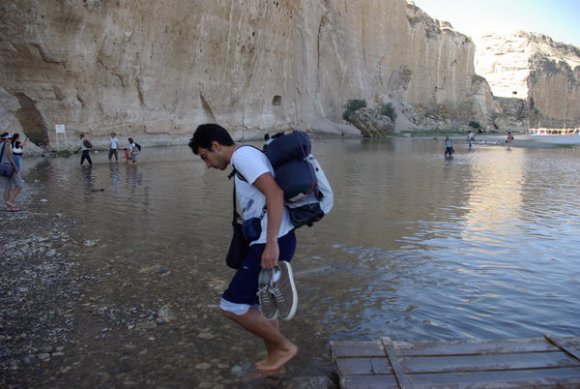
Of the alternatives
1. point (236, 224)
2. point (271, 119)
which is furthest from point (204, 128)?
point (271, 119)

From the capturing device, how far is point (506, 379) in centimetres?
268

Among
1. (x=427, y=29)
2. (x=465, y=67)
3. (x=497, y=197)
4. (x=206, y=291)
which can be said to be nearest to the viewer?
(x=206, y=291)

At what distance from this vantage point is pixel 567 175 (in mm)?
15766

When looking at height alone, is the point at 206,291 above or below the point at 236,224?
below

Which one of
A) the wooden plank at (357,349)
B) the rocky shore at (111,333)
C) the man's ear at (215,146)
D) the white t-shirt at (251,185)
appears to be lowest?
the rocky shore at (111,333)

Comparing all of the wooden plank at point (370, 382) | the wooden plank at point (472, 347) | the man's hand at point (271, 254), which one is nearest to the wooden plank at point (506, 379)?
the wooden plank at point (370, 382)

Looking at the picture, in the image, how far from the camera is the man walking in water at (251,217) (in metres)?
2.75

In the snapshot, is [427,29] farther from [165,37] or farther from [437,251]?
[437,251]

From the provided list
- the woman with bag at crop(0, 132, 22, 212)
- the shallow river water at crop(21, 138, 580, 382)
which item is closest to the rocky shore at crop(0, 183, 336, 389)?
the shallow river water at crop(21, 138, 580, 382)

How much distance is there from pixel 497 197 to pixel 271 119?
30247mm

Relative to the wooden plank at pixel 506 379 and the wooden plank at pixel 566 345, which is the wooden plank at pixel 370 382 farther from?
the wooden plank at pixel 566 345

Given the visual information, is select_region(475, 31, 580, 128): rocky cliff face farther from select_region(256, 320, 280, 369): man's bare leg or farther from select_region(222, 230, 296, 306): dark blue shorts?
select_region(222, 230, 296, 306): dark blue shorts

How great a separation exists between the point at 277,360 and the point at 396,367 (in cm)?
83

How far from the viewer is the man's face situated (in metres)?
2.94
